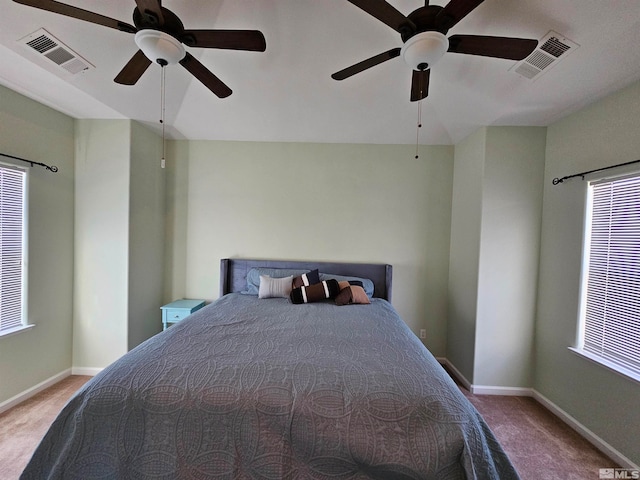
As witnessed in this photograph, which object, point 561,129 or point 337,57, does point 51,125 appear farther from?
point 561,129

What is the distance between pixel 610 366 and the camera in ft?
6.19

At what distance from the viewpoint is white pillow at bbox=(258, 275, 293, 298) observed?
2.79 meters

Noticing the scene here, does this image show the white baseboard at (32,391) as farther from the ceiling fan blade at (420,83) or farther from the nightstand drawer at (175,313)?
the ceiling fan blade at (420,83)

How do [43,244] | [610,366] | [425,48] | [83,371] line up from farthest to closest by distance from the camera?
[83,371] → [43,244] → [610,366] → [425,48]

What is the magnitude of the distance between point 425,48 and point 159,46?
144 centimetres

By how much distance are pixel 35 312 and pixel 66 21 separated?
7.93 feet

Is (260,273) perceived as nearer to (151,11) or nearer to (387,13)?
(151,11)

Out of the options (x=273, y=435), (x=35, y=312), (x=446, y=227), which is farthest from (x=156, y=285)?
(x=446, y=227)

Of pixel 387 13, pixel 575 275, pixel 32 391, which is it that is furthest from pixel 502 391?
pixel 32 391

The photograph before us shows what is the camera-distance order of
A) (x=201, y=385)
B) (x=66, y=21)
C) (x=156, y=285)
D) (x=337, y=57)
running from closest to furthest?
(x=201, y=385) < (x=66, y=21) < (x=337, y=57) < (x=156, y=285)

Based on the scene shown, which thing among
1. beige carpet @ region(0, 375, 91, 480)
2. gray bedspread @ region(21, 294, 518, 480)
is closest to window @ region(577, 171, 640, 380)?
gray bedspread @ region(21, 294, 518, 480)

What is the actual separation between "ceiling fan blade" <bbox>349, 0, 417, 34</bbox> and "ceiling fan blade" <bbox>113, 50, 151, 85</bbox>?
1.30m

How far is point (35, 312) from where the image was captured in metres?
2.45

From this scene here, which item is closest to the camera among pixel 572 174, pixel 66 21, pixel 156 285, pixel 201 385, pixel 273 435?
pixel 273 435
